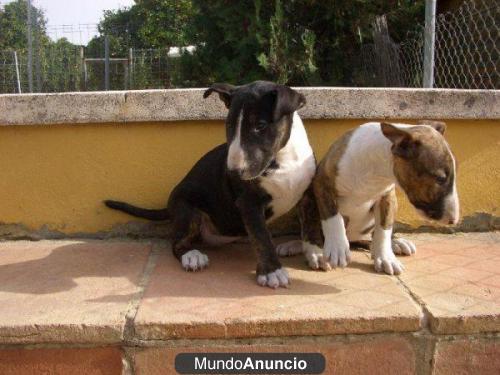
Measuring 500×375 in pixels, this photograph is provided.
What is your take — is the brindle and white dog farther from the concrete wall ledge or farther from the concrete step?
the concrete wall ledge

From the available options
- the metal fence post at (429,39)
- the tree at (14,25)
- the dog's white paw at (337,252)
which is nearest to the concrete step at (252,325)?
the dog's white paw at (337,252)

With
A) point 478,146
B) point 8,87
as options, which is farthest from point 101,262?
point 8,87

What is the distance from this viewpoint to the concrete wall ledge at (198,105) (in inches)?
135

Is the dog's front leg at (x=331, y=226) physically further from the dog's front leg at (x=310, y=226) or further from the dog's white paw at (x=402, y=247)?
the dog's white paw at (x=402, y=247)

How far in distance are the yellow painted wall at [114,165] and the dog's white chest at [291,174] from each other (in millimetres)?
641

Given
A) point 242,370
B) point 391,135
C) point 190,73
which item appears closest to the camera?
point 242,370

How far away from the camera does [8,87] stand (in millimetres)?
10422

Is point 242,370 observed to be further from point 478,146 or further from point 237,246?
point 478,146

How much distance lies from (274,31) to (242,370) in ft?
16.3

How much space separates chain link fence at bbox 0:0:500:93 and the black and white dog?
111 inches

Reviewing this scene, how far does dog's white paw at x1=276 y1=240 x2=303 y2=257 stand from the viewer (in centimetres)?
321

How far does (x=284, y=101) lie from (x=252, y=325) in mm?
1139

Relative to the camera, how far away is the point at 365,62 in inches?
260

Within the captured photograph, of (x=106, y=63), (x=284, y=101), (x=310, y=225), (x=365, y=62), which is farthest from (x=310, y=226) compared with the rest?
(x=106, y=63)
